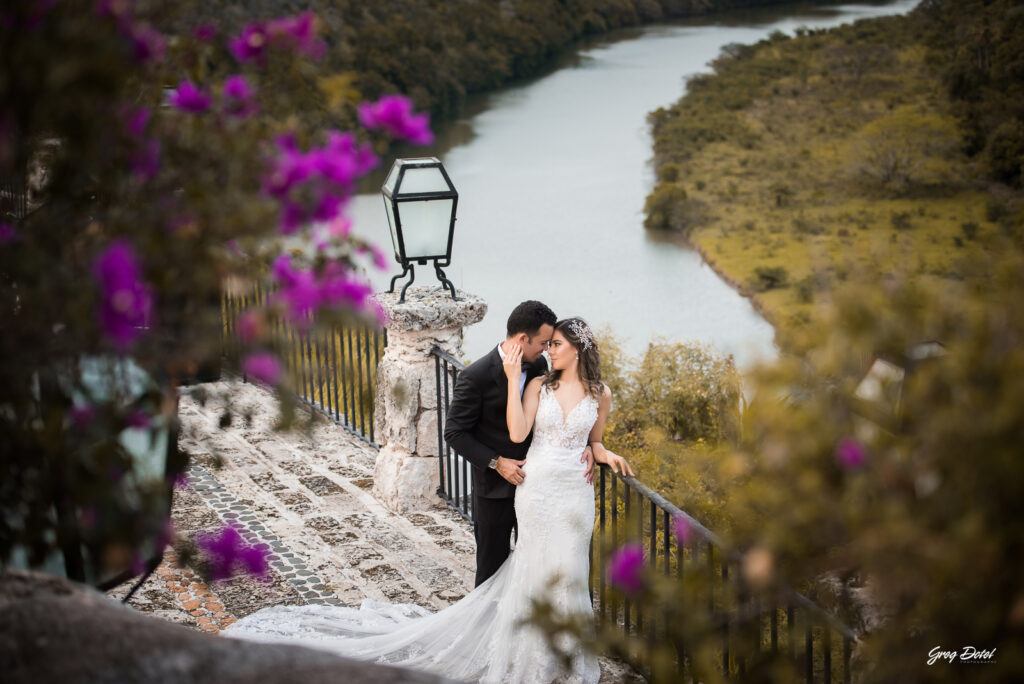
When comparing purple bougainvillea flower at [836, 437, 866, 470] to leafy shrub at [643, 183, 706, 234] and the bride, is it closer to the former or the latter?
the bride

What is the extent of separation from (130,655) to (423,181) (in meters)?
3.98

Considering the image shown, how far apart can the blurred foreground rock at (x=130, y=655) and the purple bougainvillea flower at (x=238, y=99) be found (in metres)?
0.88

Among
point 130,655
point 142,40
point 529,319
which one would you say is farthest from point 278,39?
Answer: point 529,319

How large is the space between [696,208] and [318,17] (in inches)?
1501

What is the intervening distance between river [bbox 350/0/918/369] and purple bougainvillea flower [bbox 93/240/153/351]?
20.2 meters

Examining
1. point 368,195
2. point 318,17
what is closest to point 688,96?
point 368,195

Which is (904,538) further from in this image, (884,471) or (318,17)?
(318,17)

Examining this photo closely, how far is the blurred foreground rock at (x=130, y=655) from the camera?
1.55 metres

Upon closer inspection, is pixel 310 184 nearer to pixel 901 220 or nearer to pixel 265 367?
pixel 265 367

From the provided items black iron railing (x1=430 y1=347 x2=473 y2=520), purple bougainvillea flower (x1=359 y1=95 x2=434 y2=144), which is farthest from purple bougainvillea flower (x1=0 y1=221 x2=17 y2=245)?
black iron railing (x1=430 y1=347 x2=473 y2=520)

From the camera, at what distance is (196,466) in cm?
608

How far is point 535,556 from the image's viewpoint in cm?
388

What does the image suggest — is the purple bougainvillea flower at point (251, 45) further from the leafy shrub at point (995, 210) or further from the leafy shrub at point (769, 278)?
the leafy shrub at point (995, 210)

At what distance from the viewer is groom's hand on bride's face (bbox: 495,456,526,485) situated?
156 inches
